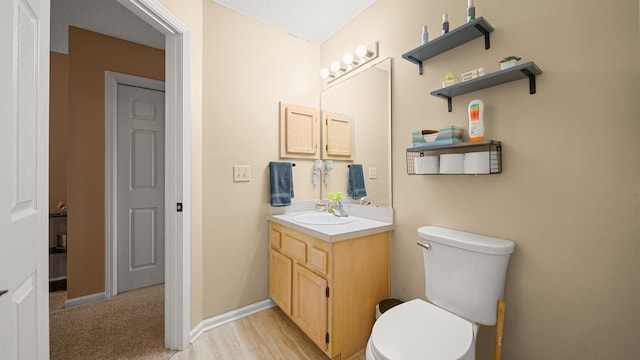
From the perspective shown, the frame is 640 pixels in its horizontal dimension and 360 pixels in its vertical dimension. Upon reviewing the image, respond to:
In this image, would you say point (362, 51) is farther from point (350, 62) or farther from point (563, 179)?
point (563, 179)

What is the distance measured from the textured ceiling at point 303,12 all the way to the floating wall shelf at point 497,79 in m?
1.05

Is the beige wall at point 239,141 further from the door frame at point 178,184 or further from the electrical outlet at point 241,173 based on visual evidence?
the door frame at point 178,184

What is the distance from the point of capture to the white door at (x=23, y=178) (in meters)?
0.62

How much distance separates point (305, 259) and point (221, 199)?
0.81 metres

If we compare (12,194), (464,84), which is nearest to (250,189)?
(12,194)

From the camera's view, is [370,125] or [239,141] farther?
[239,141]

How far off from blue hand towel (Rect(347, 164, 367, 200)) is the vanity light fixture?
82 centimetres

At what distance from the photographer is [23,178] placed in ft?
2.35

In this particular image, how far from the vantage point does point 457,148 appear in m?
1.37

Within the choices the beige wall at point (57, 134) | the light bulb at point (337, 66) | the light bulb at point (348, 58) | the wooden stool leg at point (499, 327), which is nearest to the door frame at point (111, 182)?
the beige wall at point (57, 134)

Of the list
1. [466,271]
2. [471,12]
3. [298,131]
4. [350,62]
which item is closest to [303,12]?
[350,62]

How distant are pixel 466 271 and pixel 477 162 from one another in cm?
52

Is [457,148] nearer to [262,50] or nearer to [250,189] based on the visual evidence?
[250,189]

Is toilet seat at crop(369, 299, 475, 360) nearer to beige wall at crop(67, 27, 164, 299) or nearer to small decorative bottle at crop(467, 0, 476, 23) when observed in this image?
small decorative bottle at crop(467, 0, 476, 23)
